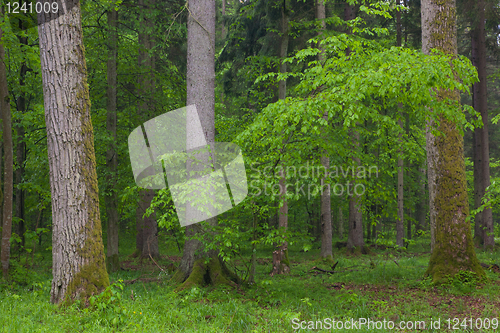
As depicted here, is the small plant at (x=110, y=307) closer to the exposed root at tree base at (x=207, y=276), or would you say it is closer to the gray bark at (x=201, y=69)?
the exposed root at tree base at (x=207, y=276)

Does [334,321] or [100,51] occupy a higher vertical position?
[100,51]

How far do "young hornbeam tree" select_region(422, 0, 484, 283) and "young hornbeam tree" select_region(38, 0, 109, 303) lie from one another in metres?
6.20

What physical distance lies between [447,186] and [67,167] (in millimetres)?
6870

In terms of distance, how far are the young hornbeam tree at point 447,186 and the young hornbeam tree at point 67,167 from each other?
20.3ft

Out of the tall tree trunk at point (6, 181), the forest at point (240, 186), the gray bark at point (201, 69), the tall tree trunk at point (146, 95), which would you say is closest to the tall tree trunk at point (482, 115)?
the forest at point (240, 186)

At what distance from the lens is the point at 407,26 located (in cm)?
1731

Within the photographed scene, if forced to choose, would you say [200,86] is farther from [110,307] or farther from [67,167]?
[110,307]

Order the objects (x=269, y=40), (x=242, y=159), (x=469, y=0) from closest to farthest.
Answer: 1. (x=242, y=159)
2. (x=269, y=40)
3. (x=469, y=0)

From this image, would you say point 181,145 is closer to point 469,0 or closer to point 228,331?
point 228,331

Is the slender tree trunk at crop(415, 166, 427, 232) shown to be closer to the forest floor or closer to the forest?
the forest

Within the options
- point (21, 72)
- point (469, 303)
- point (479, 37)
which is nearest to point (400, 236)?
point (479, 37)

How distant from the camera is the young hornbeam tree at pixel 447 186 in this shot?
7.05 meters

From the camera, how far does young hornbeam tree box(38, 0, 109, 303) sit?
5.26 m

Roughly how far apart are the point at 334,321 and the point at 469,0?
1433 centimetres
